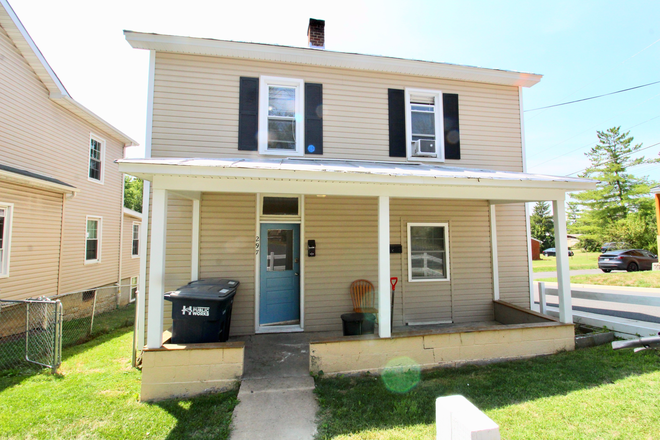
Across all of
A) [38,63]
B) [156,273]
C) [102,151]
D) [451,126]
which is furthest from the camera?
[102,151]

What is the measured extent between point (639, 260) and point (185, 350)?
21.4m

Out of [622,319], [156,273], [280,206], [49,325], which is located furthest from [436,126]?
[49,325]

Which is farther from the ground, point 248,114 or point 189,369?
point 248,114

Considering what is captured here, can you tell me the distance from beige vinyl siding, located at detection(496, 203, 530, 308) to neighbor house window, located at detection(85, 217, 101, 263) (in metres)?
11.9

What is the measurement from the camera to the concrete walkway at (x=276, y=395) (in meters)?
3.21

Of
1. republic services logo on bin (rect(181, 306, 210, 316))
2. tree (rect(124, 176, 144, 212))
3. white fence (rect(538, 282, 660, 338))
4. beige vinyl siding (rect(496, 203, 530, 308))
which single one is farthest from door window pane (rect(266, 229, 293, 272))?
tree (rect(124, 176, 144, 212))

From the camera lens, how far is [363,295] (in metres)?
6.19

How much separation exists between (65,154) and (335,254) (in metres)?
8.97

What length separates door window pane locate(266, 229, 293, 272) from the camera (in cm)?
604

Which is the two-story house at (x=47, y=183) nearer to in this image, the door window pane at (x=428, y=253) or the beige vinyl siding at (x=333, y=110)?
the beige vinyl siding at (x=333, y=110)

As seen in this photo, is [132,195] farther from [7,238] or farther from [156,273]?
[156,273]

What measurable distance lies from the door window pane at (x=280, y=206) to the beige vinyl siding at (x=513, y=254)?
438 centimetres

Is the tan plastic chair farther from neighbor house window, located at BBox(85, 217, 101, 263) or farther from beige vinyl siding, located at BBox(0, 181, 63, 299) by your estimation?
neighbor house window, located at BBox(85, 217, 101, 263)

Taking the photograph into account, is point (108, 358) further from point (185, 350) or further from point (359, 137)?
point (359, 137)
